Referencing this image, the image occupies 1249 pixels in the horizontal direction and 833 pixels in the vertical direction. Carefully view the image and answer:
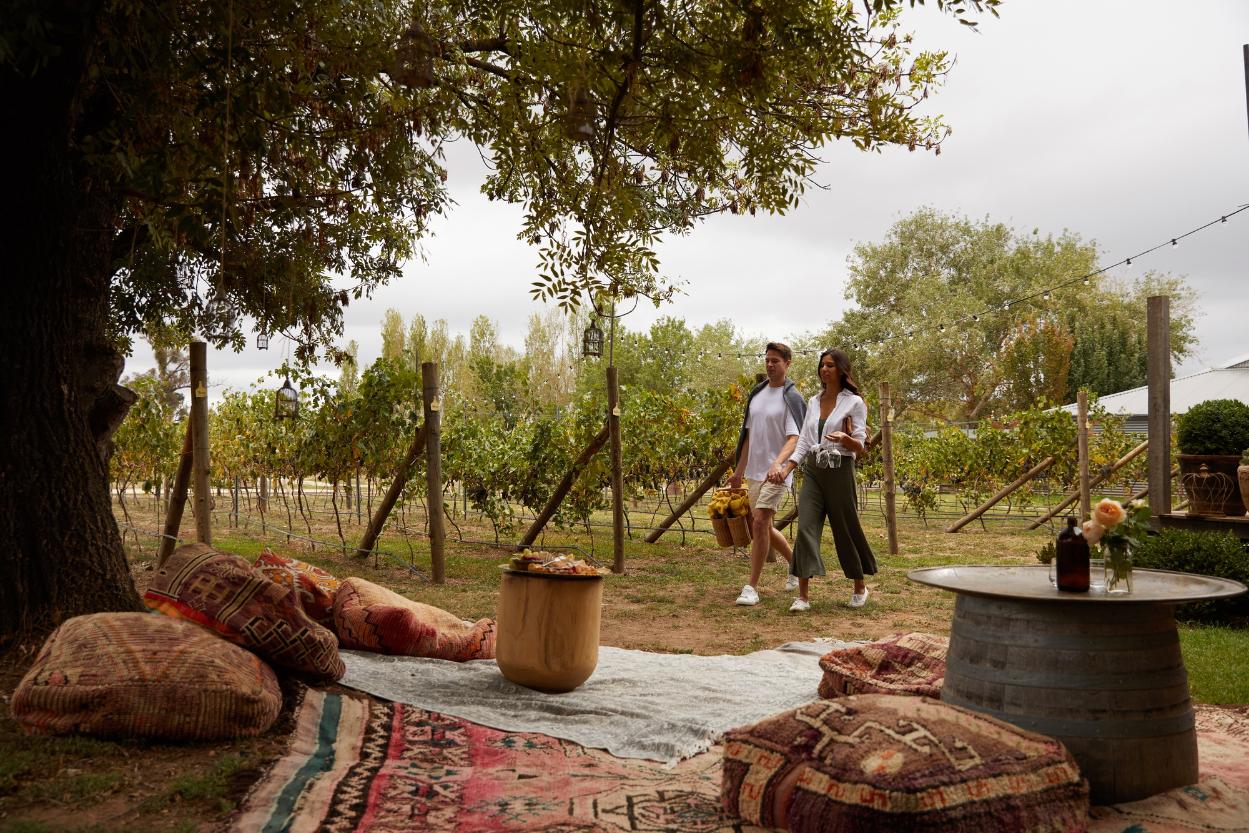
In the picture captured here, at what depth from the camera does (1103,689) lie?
289 centimetres

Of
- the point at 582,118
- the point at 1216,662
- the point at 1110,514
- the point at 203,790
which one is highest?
the point at 582,118

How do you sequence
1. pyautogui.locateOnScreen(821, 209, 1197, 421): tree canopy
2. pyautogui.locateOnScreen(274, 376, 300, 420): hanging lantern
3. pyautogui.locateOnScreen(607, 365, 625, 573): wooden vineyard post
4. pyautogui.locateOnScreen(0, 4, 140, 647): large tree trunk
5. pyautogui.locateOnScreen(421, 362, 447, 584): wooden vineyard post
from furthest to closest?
1. pyautogui.locateOnScreen(821, 209, 1197, 421): tree canopy
2. pyautogui.locateOnScreen(274, 376, 300, 420): hanging lantern
3. pyautogui.locateOnScreen(607, 365, 625, 573): wooden vineyard post
4. pyautogui.locateOnScreen(421, 362, 447, 584): wooden vineyard post
5. pyautogui.locateOnScreen(0, 4, 140, 647): large tree trunk

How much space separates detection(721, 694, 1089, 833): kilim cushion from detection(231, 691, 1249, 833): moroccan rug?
16 centimetres

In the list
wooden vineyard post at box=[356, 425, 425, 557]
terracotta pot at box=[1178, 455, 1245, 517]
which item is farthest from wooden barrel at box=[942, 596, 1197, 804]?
wooden vineyard post at box=[356, 425, 425, 557]

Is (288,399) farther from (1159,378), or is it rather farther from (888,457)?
(1159,378)

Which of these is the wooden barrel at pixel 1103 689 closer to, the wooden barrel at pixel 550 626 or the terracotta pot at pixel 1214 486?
the wooden barrel at pixel 550 626

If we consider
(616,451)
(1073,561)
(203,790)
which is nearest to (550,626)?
(203,790)

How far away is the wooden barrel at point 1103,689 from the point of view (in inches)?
114

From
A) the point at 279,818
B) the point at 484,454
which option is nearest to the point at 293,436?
the point at 484,454

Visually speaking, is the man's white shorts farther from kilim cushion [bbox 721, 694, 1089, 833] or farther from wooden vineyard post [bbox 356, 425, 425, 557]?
kilim cushion [bbox 721, 694, 1089, 833]

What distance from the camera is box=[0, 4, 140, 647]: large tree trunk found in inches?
163

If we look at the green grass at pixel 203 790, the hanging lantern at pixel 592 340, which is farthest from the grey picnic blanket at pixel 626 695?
the hanging lantern at pixel 592 340

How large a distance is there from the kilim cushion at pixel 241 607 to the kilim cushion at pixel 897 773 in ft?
6.33

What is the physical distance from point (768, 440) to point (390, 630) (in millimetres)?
3242
